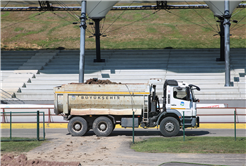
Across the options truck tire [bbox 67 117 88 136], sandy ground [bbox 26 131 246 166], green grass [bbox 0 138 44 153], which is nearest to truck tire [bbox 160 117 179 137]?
sandy ground [bbox 26 131 246 166]

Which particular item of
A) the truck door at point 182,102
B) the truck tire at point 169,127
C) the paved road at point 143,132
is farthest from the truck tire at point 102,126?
the truck door at point 182,102

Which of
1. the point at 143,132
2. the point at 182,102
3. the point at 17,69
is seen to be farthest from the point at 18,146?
the point at 17,69

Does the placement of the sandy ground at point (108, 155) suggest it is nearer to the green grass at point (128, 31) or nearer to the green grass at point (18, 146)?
the green grass at point (18, 146)

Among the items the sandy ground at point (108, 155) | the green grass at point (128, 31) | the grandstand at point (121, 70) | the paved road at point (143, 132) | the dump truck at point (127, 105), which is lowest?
the sandy ground at point (108, 155)

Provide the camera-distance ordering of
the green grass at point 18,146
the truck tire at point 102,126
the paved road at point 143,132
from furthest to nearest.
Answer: the paved road at point 143,132 < the truck tire at point 102,126 < the green grass at point 18,146

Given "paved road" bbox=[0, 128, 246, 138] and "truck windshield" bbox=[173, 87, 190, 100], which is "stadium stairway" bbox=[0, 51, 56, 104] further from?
"truck windshield" bbox=[173, 87, 190, 100]

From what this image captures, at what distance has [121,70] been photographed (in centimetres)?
3353

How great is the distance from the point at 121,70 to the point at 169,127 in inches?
671

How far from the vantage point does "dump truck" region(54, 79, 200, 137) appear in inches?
671

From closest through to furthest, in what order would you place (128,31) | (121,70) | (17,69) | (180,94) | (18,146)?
1. (18,146)
2. (180,94)
3. (121,70)
4. (17,69)
5. (128,31)

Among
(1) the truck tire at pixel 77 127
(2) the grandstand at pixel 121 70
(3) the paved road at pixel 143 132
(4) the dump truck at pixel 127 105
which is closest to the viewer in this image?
(4) the dump truck at pixel 127 105

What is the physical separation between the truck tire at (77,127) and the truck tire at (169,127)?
426cm

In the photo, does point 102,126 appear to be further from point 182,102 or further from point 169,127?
point 182,102

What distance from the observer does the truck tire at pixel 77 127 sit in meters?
17.5
